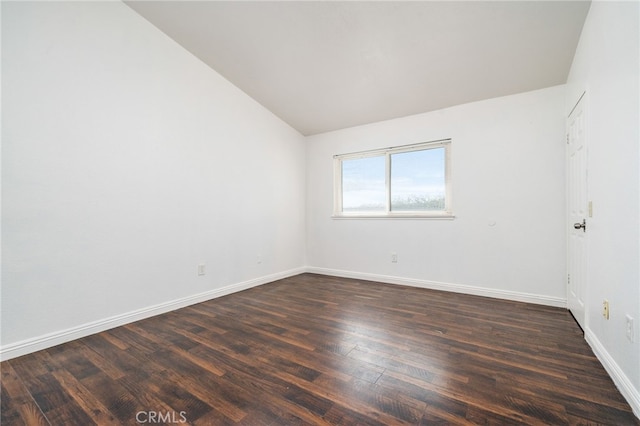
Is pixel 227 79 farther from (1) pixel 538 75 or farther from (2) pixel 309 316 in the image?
(1) pixel 538 75

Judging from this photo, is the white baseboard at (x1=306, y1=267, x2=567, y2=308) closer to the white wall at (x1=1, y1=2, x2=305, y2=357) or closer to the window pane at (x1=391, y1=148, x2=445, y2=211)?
the window pane at (x1=391, y1=148, x2=445, y2=211)

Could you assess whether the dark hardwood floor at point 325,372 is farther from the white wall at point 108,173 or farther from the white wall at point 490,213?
the white wall at point 490,213

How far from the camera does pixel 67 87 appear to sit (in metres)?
2.34

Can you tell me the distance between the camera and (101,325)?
249 cm

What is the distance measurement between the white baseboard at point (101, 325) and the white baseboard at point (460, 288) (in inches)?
64.0

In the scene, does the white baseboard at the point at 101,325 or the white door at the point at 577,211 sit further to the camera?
the white door at the point at 577,211

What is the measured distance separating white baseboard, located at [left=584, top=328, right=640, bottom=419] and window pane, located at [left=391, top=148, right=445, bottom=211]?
2067mm

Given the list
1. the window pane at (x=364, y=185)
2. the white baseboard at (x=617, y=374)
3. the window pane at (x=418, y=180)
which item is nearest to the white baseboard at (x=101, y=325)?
the window pane at (x=364, y=185)

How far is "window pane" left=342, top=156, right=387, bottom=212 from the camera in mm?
4340

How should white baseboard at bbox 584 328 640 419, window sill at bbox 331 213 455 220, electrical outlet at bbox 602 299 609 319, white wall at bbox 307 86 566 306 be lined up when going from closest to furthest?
white baseboard at bbox 584 328 640 419, electrical outlet at bbox 602 299 609 319, white wall at bbox 307 86 566 306, window sill at bbox 331 213 455 220

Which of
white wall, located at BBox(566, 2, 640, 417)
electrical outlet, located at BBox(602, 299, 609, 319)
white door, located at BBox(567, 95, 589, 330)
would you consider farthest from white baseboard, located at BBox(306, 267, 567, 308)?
electrical outlet, located at BBox(602, 299, 609, 319)

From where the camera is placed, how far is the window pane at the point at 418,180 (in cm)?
380

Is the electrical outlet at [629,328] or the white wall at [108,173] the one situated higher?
the white wall at [108,173]

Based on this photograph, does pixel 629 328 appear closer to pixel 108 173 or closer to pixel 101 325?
pixel 101 325
